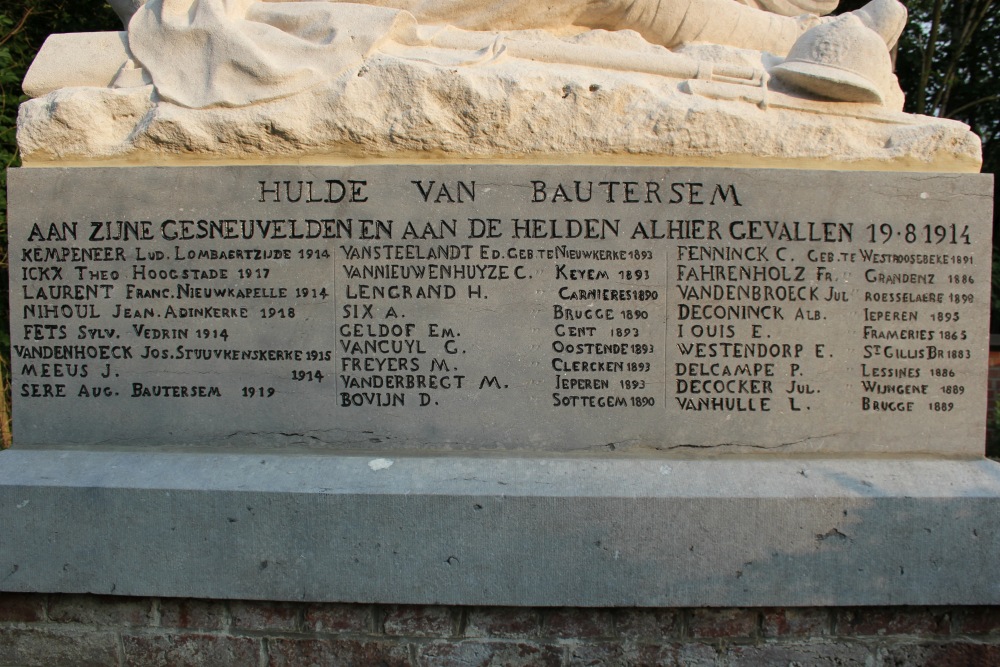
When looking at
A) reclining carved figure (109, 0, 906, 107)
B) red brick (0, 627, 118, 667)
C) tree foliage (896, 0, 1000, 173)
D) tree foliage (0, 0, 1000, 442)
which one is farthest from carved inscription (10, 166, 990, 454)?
tree foliage (896, 0, 1000, 173)

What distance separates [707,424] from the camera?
116 inches

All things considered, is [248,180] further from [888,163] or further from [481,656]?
[888,163]

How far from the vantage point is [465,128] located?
9.98ft

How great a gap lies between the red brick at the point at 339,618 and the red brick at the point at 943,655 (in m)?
2.03

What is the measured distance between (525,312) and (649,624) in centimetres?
131

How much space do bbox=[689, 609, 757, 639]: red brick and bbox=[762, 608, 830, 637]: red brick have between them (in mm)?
60

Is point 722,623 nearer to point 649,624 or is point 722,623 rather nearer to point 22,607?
point 649,624

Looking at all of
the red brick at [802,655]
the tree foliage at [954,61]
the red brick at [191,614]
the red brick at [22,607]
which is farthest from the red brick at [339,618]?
the tree foliage at [954,61]

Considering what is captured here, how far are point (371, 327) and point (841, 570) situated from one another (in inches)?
80.9

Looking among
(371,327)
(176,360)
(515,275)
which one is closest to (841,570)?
(515,275)

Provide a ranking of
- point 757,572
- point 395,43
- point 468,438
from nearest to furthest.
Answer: point 757,572 → point 468,438 → point 395,43

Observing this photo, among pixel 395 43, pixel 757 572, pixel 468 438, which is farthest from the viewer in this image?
pixel 395 43

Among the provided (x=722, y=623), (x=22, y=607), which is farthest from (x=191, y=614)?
(x=722, y=623)

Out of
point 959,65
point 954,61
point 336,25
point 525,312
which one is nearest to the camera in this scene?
point 525,312
